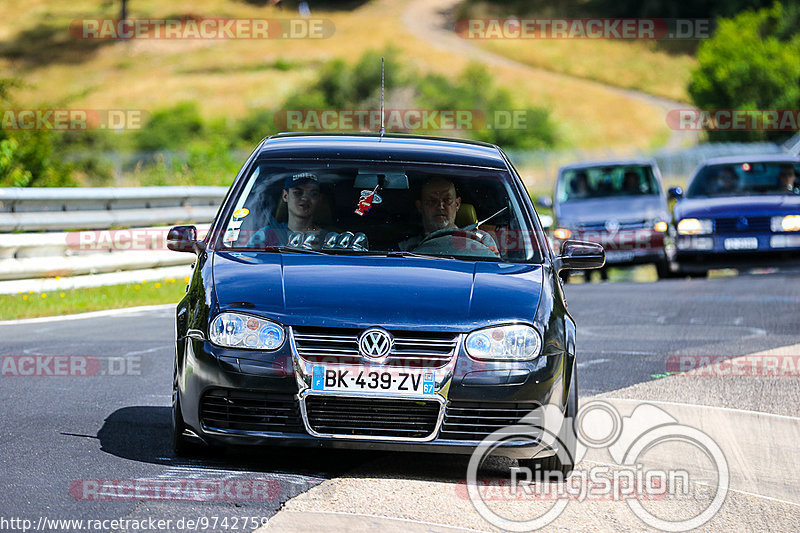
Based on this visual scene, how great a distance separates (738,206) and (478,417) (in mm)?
13916

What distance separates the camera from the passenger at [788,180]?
1941 centimetres

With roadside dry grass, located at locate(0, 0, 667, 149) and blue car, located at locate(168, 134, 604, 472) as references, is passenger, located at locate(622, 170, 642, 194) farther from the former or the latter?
roadside dry grass, located at locate(0, 0, 667, 149)

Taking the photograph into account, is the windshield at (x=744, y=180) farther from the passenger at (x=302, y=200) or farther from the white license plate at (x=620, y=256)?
the passenger at (x=302, y=200)

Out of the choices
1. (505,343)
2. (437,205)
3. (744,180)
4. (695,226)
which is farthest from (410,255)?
(744,180)

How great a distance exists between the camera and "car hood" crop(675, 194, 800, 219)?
18.8 metres

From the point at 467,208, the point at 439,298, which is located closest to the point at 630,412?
the point at 467,208

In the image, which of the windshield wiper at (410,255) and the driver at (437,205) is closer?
the windshield wiper at (410,255)

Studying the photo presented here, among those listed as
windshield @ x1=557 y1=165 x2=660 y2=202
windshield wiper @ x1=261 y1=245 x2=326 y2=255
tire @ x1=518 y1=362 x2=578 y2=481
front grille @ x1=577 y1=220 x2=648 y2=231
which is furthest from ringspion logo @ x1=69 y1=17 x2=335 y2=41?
tire @ x1=518 y1=362 x2=578 y2=481

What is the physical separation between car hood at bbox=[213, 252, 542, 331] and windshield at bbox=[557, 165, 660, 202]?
14600 mm

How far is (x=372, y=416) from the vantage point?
18.6ft

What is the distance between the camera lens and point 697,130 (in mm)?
71875

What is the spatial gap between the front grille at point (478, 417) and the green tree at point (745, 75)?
5881 cm

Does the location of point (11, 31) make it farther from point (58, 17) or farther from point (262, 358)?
point (262, 358)

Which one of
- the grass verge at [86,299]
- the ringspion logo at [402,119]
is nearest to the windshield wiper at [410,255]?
the grass verge at [86,299]
